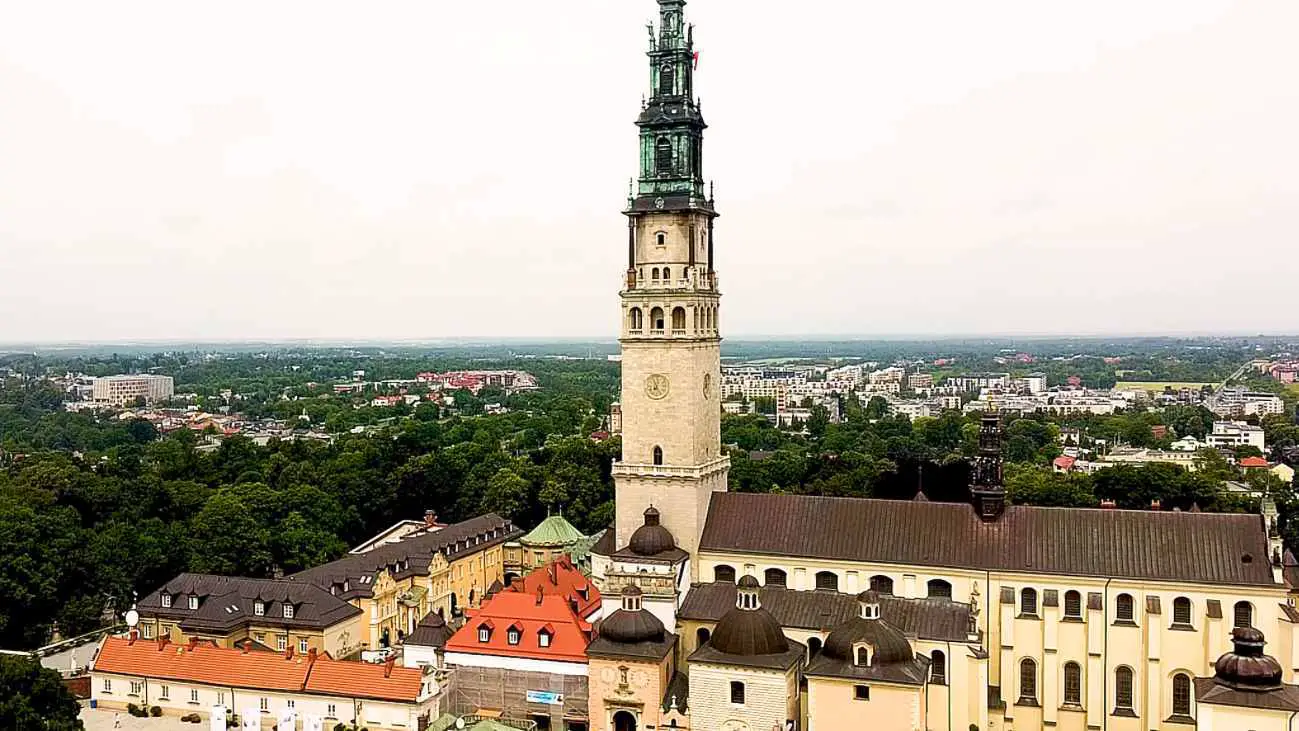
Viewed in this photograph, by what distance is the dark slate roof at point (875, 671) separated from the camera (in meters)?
34.3

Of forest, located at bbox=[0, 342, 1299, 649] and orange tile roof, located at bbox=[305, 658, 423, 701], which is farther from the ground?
forest, located at bbox=[0, 342, 1299, 649]

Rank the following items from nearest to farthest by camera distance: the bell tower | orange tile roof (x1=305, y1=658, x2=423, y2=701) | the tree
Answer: the tree, orange tile roof (x1=305, y1=658, x2=423, y2=701), the bell tower

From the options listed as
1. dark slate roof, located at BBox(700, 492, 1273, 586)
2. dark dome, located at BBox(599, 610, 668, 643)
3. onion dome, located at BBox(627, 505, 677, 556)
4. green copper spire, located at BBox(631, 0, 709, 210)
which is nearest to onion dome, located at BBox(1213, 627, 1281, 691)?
dark slate roof, located at BBox(700, 492, 1273, 586)

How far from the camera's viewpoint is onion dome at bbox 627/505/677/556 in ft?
141

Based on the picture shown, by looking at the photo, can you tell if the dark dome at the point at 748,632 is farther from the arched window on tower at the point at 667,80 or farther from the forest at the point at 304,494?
the forest at the point at 304,494

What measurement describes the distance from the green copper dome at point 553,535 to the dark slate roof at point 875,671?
107 feet

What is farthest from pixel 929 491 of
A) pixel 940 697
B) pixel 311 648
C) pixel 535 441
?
pixel 535 441

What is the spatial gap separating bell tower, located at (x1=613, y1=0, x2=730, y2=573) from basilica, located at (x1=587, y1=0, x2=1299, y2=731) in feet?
0.31

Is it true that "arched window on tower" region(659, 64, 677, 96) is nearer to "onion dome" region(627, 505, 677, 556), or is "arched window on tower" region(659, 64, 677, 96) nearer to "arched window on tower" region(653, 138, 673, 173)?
"arched window on tower" region(653, 138, 673, 173)

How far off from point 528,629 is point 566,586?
7249mm

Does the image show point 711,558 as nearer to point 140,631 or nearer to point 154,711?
point 154,711

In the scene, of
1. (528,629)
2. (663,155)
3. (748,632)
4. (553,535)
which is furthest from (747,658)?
(553,535)

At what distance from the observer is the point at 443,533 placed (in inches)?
2490

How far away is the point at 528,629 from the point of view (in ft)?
137
